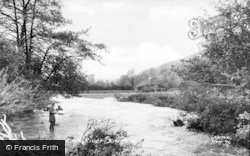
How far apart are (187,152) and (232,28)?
19.2ft

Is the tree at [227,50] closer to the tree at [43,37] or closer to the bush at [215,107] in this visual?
the bush at [215,107]

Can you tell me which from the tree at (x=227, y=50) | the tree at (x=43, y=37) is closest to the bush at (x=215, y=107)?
the tree at (x=227, y=50)

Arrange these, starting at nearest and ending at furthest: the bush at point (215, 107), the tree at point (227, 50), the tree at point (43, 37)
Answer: the bush at point (215, 107) → the tree at point (227, 50) → the tree at point (43, 37)

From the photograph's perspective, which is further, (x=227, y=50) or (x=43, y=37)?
(x=43, y=37)

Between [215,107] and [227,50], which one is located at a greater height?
[227,50]

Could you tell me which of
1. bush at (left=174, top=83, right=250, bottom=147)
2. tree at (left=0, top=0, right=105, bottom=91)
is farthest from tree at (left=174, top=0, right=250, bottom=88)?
tree at (left=0, top=0, right=105, bottom=91)

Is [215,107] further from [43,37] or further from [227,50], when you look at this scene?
[43,37]

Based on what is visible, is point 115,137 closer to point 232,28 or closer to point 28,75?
point 232,28

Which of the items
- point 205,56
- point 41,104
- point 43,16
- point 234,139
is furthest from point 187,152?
Answer: point 43,16

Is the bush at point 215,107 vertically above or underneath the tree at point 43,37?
underneath

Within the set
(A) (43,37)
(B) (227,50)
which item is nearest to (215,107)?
(B) (227,50)

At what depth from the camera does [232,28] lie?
1241 cm

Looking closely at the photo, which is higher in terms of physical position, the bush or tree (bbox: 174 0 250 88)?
tree (bbox: 174 0 250 88)

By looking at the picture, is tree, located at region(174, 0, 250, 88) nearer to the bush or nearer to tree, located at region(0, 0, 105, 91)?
the bush
